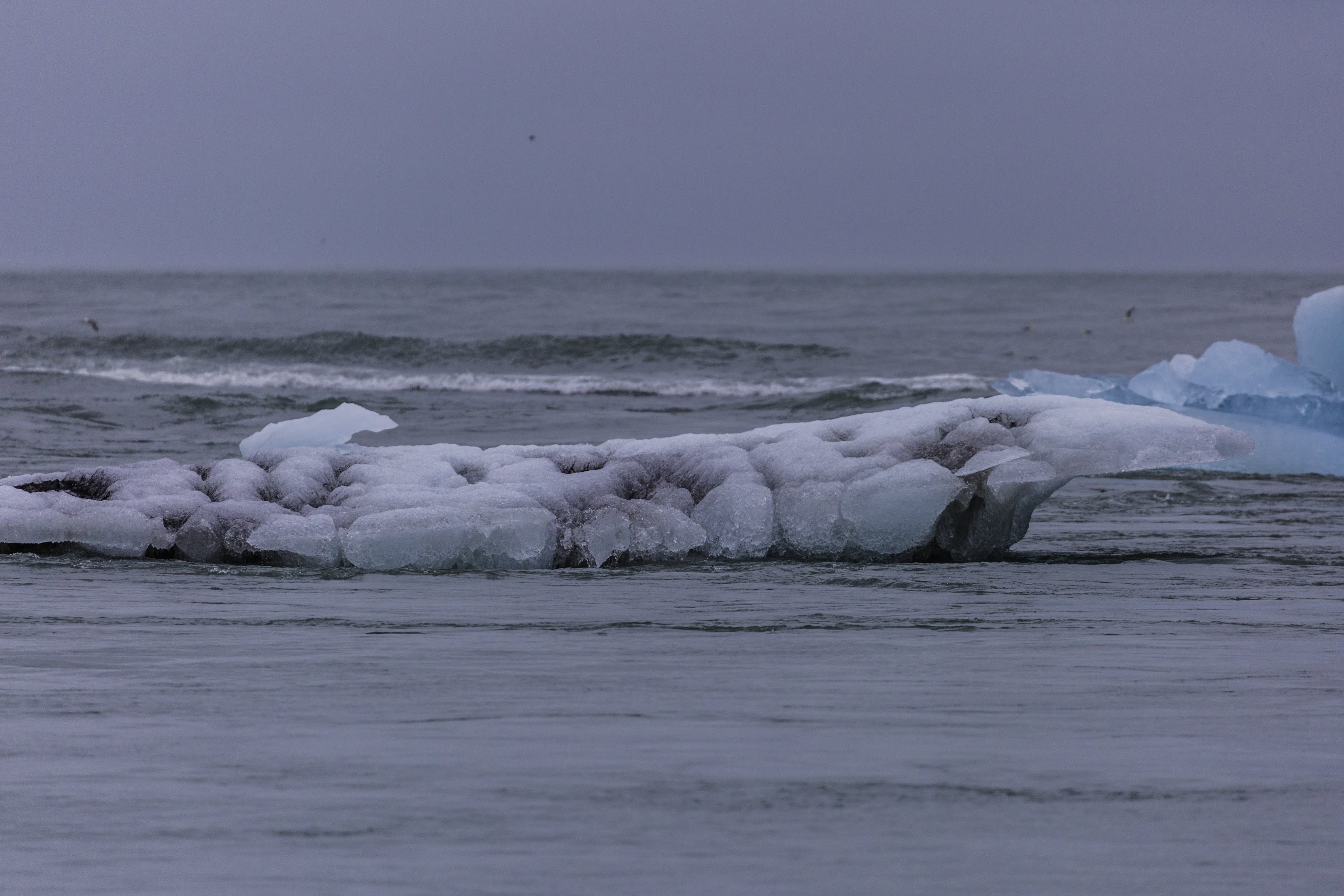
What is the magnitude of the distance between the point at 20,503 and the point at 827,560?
323cm

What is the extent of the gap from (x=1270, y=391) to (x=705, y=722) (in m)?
7.79

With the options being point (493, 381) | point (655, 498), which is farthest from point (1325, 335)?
point (493, 381)

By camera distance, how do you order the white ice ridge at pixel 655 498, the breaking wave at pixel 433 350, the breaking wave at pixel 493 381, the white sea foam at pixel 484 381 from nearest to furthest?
the white ice ridge at pixel 655 498
the breaking wave at pixel 493 381
the white sea foam at pixel 484 381
the breaking wave at pixel 433 350

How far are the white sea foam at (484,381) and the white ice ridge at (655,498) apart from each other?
39.9 ft

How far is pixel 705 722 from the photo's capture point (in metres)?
3.04

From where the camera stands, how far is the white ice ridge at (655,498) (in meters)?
5.01

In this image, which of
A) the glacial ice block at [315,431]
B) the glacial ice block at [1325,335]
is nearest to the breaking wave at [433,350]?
the glacial ice block at [1325,335]

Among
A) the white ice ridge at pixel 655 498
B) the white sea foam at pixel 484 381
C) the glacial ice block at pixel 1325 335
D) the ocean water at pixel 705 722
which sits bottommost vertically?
the white sea foam at pixel 484 381

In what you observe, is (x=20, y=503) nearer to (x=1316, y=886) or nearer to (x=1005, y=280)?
(x=1316, y=886)

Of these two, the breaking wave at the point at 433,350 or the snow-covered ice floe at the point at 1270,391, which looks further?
the breaking wave at the point at 433,350

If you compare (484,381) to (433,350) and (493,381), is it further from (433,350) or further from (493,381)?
(433,350)

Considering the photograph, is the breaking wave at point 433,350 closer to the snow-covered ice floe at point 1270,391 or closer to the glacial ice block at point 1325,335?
the snow-covered ice floe at point 1270,391

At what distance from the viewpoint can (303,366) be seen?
2328 centimetres

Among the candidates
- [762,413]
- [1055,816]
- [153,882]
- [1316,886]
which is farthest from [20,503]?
[762,413]
